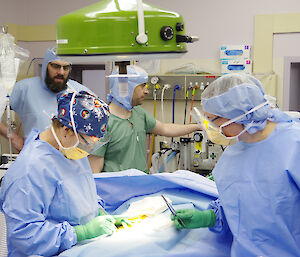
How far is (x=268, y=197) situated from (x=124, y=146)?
1412mm

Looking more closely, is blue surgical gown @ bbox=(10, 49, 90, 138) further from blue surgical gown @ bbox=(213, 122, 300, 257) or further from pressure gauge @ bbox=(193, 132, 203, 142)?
blue surgical gown @ bbox=(213, 122, 300, 257)

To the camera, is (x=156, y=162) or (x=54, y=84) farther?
(x=156, y=162)

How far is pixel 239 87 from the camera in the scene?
161cm

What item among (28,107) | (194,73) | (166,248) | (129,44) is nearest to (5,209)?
(166,248)

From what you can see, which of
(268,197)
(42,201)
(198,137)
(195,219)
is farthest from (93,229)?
(198,137)

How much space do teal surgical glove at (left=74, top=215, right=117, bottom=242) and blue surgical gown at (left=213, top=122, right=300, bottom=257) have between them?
510 millimetres

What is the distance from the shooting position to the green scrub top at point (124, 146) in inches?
111

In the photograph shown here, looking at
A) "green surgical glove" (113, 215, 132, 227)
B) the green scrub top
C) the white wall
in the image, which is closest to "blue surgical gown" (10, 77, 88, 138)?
the green scrub top

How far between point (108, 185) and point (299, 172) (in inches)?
44.9

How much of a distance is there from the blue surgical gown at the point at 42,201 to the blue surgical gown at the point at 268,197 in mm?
642

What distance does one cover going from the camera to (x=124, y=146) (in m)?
2.85

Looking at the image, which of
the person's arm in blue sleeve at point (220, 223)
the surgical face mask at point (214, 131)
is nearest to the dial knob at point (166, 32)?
the surgical face mask at point (214, 131)

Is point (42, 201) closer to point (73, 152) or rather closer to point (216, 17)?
point (73, 152)

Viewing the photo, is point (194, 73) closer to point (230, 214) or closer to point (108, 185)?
point (108, 185)
